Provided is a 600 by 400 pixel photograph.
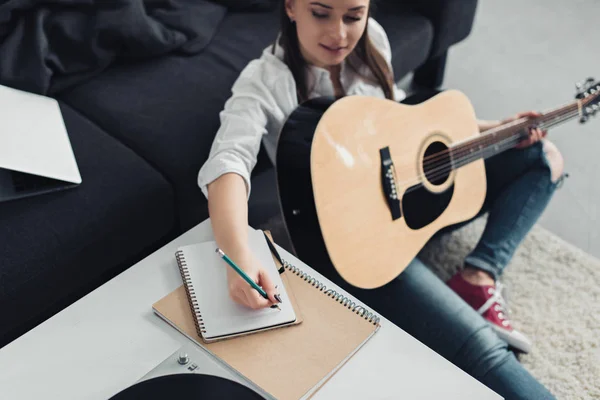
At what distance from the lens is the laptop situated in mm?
1086

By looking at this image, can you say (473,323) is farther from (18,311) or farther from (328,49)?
(18,311)

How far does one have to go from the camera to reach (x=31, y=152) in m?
1.11

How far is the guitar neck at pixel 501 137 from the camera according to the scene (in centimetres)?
130

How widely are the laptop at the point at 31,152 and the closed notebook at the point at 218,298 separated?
1.21 feet

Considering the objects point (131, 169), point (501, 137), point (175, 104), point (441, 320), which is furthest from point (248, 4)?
point (441, 320)

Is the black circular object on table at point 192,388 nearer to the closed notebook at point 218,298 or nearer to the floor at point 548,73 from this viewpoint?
the closed notebook at point 218,298

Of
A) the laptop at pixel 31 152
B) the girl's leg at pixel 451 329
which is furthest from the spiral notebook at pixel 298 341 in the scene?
the laptop at pixel 31 152

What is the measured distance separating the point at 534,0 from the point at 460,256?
1.64 meters

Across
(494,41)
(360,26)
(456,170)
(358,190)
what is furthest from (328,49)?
(494,41)

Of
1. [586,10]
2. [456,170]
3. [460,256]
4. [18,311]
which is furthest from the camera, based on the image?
[586,10]

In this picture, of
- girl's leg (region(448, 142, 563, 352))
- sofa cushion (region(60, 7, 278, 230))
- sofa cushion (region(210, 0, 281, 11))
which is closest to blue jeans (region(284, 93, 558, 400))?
girl's leg (region(448, 142, 563, 352))

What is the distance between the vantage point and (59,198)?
1.14 m

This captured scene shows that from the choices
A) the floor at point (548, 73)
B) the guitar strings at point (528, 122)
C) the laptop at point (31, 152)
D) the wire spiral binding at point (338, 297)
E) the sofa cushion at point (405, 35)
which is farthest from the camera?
the floor at point (548, 73)

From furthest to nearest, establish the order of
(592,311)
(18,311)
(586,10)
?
(586,10)
(592,311)
(18,311)
